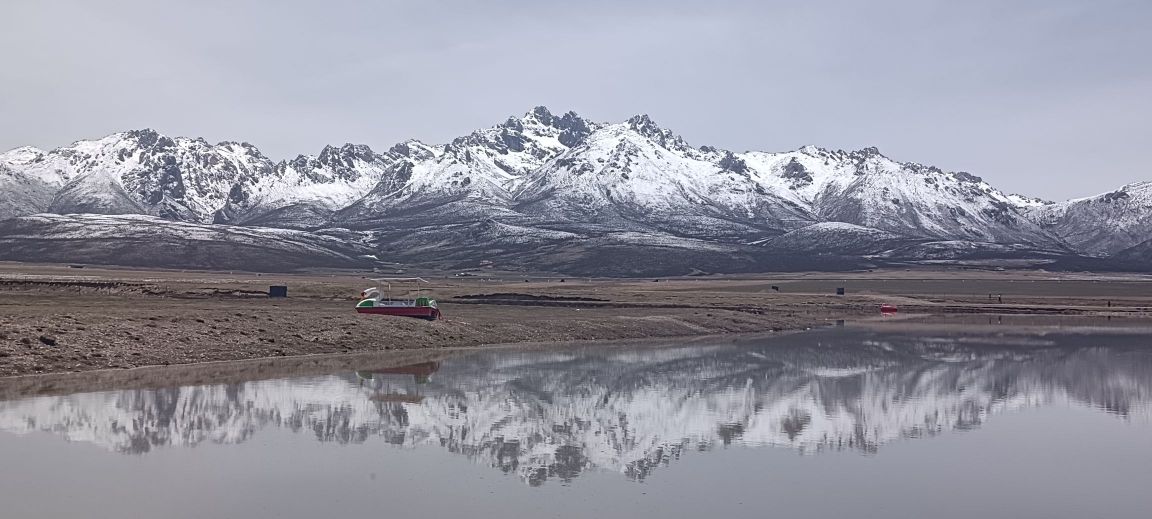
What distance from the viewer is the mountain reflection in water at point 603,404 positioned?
3167cm

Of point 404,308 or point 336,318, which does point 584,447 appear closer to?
point 336,318

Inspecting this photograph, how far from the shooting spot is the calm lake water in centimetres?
2359

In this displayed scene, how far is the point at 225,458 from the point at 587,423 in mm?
13722

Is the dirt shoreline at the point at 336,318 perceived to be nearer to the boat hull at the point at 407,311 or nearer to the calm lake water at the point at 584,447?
the boat hull at the point at 407,311

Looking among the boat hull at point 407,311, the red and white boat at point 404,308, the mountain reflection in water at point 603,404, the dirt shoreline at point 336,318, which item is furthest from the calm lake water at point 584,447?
the red and white boat at point 404,308

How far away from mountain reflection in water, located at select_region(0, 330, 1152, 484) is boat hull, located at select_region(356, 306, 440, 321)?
11.3m

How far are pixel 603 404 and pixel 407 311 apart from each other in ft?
117

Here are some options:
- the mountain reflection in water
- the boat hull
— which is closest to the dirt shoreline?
the boat hull

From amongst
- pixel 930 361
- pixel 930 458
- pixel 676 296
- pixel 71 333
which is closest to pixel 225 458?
pixel 930 458

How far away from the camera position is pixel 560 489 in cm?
2522

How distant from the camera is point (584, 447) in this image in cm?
3161

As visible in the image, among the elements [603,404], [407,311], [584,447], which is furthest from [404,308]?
[584,447]

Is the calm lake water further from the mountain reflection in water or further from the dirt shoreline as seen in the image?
the dirt shoreline

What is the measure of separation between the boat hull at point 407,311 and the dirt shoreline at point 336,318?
1440 millimetres
